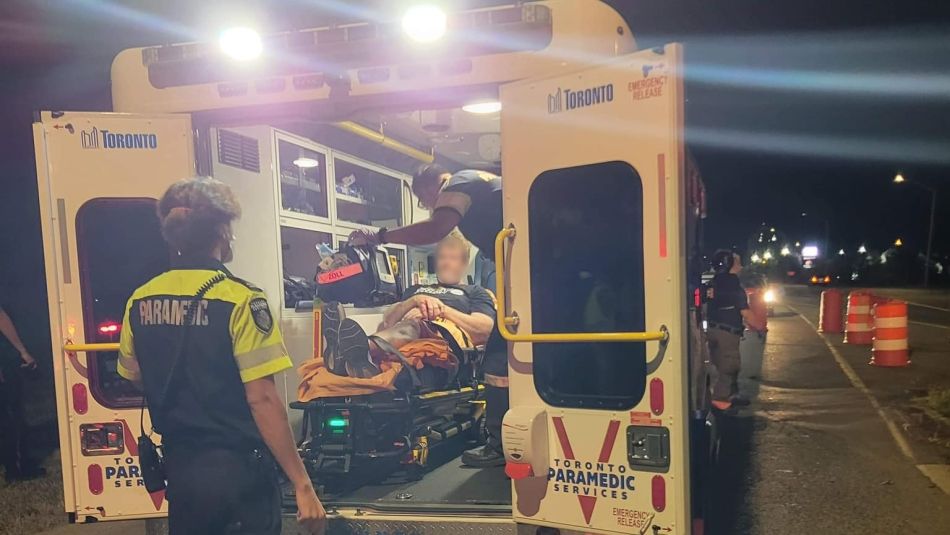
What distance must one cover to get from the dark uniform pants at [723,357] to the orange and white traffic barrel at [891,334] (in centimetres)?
435

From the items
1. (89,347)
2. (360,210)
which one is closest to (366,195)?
(360,210)

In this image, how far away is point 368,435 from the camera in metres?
4.00

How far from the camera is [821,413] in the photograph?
26.6 ft

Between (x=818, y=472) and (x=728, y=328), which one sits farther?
(x=728, y=328)

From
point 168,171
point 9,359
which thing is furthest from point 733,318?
point 9,359

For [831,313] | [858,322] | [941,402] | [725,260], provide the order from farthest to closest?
1. [831,313]
2. [858,322]
3. [725,260]
4. [941,402]

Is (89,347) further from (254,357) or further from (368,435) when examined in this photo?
(368,435)

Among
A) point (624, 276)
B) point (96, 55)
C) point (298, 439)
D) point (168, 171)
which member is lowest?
point (298, 439)

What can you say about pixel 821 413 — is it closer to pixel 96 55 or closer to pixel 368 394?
pixel 368 394

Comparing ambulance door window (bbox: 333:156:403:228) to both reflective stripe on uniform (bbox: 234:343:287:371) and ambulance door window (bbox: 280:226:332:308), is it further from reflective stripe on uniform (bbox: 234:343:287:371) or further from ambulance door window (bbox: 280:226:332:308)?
reflective stripe on uniform (bbox: 234:343:287:371)

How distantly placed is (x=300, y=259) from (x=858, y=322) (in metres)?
12.3

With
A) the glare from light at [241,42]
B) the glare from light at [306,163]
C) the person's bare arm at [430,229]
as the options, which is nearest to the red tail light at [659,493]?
the person's bare arm at [430,229]

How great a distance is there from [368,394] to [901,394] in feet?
26.0

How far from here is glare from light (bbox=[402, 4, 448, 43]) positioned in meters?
2.86
